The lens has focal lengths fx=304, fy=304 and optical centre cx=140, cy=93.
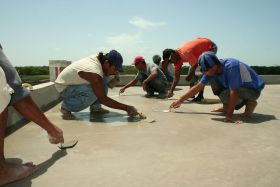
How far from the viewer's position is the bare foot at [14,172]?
1.96m

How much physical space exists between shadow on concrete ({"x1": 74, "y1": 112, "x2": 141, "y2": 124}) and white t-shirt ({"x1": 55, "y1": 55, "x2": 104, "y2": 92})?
0.49 meters

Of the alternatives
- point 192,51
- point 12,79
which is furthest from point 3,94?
point 192,51

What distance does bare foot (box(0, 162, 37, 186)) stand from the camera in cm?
196

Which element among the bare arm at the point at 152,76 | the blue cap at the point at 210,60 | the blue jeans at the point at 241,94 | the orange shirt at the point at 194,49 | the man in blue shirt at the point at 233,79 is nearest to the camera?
the man in blue shirt at the point at 233,79

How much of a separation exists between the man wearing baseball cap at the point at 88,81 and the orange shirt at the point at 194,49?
1.87m

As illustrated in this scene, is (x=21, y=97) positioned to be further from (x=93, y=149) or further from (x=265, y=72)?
(x=265, y=72)

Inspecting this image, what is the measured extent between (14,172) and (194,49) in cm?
419

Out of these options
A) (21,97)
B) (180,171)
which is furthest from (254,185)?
(21,97)

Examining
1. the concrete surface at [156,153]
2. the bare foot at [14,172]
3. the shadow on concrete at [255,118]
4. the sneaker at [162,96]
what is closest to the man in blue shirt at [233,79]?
the shadow on concrete at [255,118]

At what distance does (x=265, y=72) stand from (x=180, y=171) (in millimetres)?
16903

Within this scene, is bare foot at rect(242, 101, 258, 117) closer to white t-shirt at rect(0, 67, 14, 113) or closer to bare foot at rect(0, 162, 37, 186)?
bare foot at rect(0, 162, 37, 186)

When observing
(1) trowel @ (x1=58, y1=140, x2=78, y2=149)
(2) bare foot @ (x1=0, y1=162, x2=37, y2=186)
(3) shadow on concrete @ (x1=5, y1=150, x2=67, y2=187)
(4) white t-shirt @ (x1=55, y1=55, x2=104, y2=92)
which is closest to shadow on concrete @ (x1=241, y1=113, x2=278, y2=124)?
(4) white t-shirt @ (x1=55, y1=55, x2=104, y2=92)

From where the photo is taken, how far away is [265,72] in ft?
57.3

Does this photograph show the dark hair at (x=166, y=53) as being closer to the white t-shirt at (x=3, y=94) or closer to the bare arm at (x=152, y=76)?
the bare arm at (x=152, y=76)
